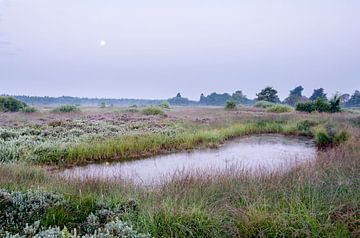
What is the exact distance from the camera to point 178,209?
191 inches

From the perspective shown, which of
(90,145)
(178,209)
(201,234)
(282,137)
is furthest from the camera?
(282,137)

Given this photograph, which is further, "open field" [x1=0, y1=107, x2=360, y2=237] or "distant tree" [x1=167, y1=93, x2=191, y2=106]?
"distant tree" [x1=167, y1=93, x2=191, y2=106]

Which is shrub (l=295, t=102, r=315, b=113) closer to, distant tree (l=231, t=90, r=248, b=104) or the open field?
the open field

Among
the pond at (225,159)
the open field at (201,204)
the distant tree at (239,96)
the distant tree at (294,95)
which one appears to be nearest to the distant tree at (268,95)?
the distant tree at (294,95)

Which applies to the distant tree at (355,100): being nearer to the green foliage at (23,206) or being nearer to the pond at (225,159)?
the pond at (225,159)

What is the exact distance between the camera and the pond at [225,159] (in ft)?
35.1

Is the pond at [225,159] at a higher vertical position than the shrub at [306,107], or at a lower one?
lower

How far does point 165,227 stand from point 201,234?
483 mm

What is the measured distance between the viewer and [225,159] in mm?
13633

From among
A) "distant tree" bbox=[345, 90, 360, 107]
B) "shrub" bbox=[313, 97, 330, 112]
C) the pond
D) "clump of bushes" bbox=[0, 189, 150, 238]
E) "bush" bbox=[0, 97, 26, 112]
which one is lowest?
the pond

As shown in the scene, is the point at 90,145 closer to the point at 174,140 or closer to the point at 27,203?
the point at 174,140

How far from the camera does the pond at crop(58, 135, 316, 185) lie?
10703 millimetres

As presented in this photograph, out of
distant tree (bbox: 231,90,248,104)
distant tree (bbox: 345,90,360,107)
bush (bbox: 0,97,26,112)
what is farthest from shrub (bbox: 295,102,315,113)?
distant tree (bbox: 231,90,248,104)

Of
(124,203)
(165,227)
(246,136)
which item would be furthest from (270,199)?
(246,136)
